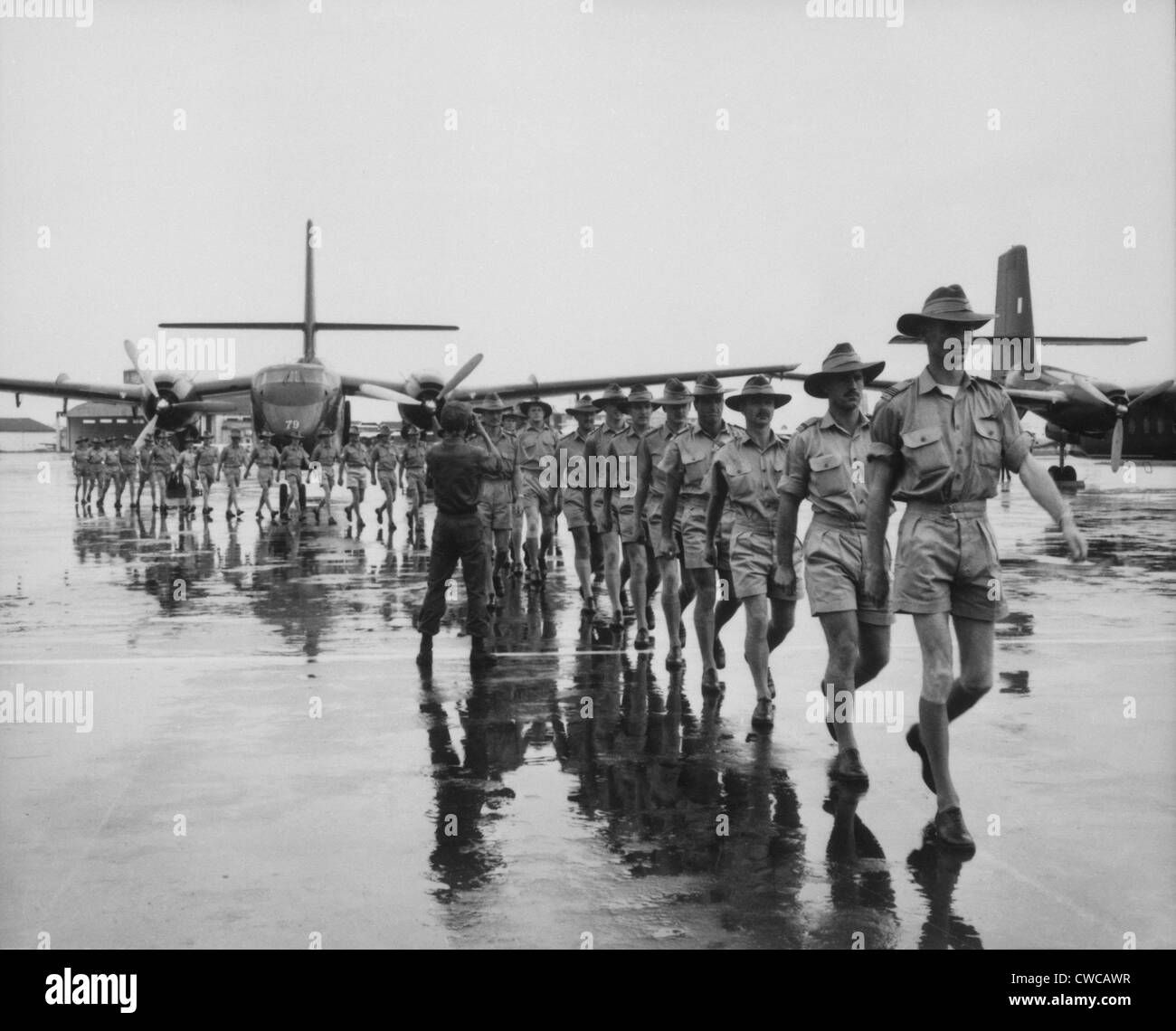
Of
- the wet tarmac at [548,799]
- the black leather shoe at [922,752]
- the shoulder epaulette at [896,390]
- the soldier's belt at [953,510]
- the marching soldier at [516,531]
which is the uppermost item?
the shoulder epaulette at [896,390]

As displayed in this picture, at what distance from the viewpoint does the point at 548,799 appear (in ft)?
17.9

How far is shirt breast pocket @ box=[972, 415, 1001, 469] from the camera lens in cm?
513

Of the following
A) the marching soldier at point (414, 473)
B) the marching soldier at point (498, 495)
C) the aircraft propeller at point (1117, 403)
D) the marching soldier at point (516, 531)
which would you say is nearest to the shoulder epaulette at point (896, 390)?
the marching soldier at point (498, 495)

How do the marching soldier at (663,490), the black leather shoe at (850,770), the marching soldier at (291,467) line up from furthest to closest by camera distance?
1. the marching soldier at (291,467)
2. the marching soldier at (663,490)
3. the black leather shoe at (850,770)

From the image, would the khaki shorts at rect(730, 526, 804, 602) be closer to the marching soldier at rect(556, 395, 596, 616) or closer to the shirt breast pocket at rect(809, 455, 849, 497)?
the shirt breast pocket at rect(809, 455, 849, 497)

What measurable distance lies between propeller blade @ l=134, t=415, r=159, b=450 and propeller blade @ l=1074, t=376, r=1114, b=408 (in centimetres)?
2272

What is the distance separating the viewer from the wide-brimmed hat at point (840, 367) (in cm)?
638

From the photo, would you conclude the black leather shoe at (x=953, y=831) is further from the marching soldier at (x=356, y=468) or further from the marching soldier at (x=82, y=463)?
the marching soldier at (x=82, y=463)

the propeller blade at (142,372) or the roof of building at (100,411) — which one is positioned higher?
the roof of building at (100,411)

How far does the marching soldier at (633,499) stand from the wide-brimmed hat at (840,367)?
297 cm

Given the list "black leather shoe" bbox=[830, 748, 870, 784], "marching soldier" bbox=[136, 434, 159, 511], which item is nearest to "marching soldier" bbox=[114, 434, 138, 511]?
"marching soldier" bbox=[136, 434, 159, 511]

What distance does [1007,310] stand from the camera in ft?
123

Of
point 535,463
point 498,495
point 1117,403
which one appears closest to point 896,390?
point 498,495
